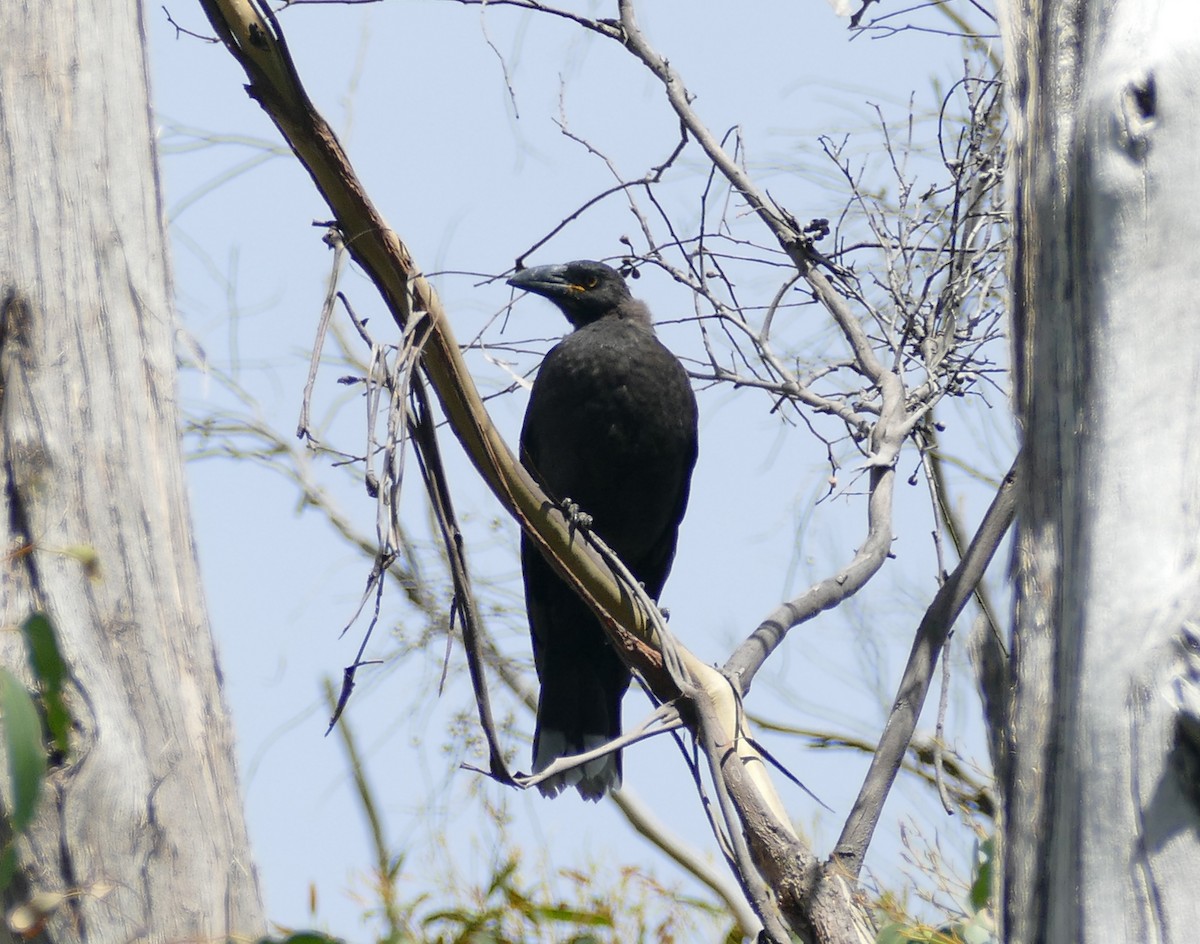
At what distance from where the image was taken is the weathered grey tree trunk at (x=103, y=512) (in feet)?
6.64

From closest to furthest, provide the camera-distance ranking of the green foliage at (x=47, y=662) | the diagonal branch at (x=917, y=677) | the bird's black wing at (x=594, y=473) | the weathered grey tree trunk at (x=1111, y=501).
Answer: the weathered grey tree trunk at (x=1111, y=501) → the green foliage at (x=47, y=662) → the diagonal branch at (x=917, y=677) → the bird's black wing at (x=594, y=473)

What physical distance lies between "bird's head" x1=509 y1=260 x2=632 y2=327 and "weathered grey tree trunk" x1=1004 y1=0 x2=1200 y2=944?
350cm

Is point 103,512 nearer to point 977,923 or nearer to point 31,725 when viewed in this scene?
point 31,725

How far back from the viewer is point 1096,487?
1.48 meters

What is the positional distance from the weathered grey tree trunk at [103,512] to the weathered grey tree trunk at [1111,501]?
1.23 metres

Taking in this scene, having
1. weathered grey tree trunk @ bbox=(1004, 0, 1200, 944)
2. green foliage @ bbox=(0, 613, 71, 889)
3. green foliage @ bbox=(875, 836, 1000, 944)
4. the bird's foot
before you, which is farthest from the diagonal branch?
green foliage @ bbox=(0, 613, 71, 889)

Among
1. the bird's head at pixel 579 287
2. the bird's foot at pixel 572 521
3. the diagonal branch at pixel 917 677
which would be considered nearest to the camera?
the diagonal branch at pixel 917 677

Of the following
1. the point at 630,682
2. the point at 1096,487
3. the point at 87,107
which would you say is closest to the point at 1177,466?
the point at 1096,487

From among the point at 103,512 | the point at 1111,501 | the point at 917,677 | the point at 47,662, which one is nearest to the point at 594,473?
the point at 917,677

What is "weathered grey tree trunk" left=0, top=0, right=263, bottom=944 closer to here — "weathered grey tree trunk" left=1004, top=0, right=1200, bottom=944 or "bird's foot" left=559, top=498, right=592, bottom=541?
"bird's foot" left=559, top=498, right=592, bottom=541

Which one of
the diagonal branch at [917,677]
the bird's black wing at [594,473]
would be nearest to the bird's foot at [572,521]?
the diagonal branch at [917,677]

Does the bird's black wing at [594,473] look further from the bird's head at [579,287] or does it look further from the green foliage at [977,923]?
the green foliage at [977,923]

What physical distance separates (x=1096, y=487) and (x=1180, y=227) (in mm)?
300

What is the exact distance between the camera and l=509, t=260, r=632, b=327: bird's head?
5.10m
